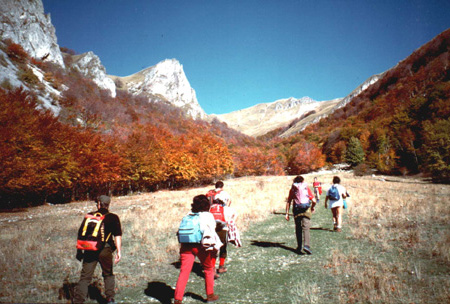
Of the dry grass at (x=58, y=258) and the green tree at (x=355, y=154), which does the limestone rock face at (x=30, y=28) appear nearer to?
the dry grass at (x=58, y=258)

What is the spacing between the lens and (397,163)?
51.6m

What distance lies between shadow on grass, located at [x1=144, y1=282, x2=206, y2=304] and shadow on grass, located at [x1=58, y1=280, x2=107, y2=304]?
1.00 metres

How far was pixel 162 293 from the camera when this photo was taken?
527 cm

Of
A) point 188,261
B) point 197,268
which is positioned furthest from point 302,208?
point 188,261

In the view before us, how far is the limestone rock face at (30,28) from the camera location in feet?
235

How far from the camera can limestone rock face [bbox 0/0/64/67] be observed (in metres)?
71.7

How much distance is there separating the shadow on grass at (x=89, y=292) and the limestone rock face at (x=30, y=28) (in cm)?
9701

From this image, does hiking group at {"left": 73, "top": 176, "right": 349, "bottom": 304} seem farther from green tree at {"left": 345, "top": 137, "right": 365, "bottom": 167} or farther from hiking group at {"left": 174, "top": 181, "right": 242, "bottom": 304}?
green tree at {"left": 345, "top": 137, "right": 365, "bottom": 167}

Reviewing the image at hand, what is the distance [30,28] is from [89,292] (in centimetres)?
11189

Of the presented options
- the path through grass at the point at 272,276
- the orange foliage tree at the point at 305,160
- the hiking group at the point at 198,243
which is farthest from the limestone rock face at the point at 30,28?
the orange foliage tree at the point at 305,160

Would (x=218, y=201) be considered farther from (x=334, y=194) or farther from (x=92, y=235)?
(x=334, y=194)

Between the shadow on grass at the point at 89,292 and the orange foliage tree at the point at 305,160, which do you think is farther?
the orange foliage tree at the point at 305,160

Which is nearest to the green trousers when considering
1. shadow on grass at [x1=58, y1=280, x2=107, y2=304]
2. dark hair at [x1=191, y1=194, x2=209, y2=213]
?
shadow on grass at [x1=58, y1=280, x2=107, y2=304]

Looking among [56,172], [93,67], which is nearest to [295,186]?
[56,172]
